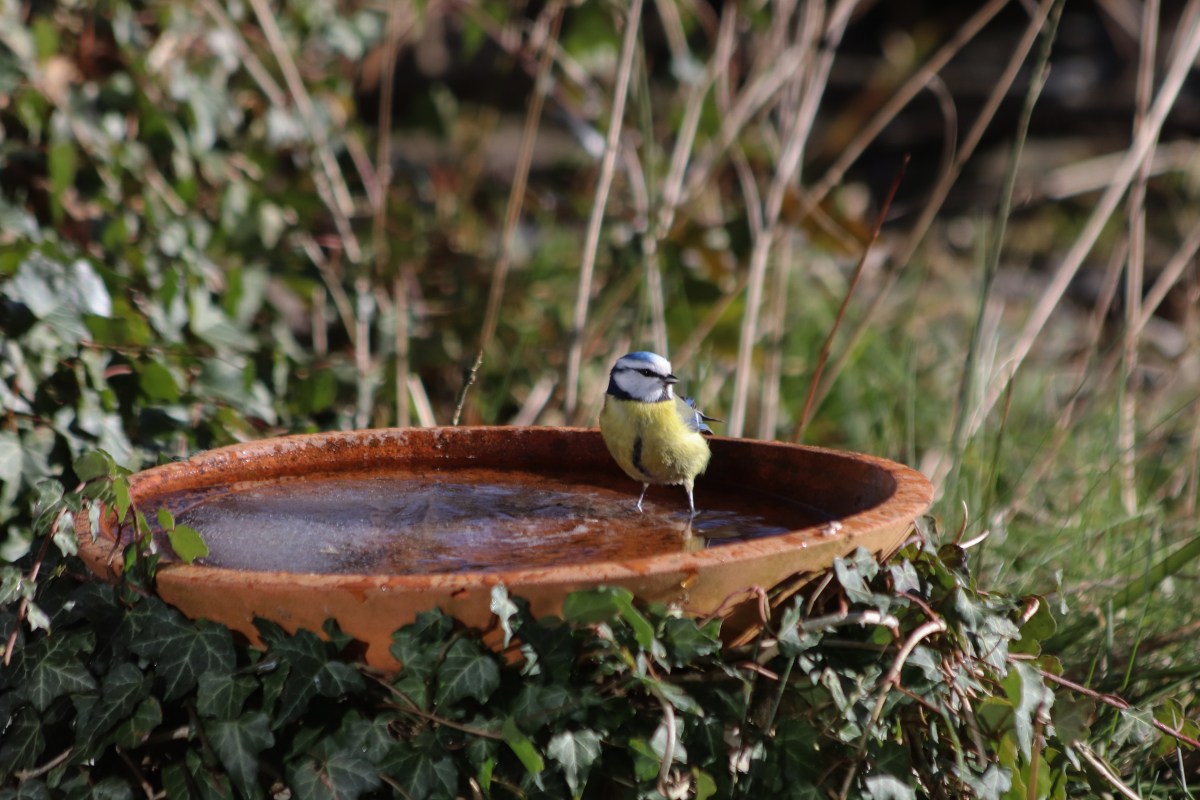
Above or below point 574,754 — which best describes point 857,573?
above

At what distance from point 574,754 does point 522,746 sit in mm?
65

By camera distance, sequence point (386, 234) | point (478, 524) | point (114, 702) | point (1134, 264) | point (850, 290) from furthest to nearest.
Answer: point (386, 234)
point (1134, 264)
point (850, 290)
point (478, 524)
point (114, 702)

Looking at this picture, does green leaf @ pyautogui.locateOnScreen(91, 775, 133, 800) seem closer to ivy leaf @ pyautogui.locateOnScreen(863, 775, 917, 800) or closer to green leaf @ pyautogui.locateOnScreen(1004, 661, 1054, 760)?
ivy leaf @ pyautogui.locateOnScreen(863, 775, 917, 800)

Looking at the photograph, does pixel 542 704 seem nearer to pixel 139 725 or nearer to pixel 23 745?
pixel 139 725

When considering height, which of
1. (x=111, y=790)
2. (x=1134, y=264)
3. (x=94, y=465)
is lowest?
(x=111, y=790)

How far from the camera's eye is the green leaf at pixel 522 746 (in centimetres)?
121

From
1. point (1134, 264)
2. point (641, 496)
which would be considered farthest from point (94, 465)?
point (1134, 264)

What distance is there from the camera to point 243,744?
1.26 metres

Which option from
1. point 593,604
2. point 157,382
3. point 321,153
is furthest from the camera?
point 321,153

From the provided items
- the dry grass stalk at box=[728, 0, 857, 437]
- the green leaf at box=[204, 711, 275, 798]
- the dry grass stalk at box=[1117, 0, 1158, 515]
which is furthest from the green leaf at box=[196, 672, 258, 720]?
the dry grass stalk at box=[1117, 0, 1158, 515]

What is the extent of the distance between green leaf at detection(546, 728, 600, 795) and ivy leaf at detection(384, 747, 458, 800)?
11 cm

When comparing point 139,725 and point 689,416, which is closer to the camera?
point 139,725

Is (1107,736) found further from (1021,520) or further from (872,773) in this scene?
(1021,520)

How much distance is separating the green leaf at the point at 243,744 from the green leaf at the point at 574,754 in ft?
1.06
